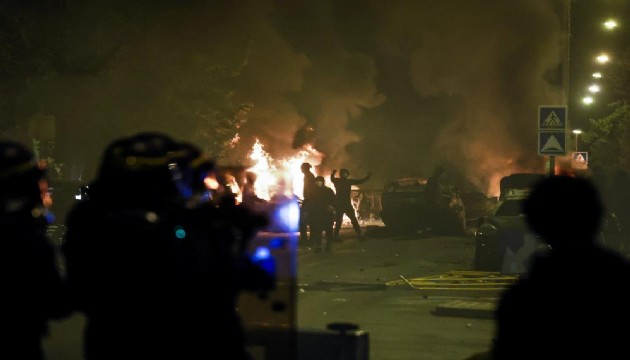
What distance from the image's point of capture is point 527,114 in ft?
113

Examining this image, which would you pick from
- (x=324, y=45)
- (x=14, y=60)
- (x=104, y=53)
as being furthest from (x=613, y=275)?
(x=324, y=45)

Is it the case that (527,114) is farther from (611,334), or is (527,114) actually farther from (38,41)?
(611,334)

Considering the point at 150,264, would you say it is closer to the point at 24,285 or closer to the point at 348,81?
the point at 24,285

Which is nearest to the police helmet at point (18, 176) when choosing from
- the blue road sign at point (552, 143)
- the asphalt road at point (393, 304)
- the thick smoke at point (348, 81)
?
the asphalt road at point (393, 304)

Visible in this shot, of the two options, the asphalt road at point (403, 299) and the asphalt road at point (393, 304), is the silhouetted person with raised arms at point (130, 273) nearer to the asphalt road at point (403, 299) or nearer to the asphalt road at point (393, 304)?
the asphalt road at point (393, 304)

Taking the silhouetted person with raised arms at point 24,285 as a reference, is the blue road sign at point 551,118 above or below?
above

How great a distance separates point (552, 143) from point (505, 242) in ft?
5.09

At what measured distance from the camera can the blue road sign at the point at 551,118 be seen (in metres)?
14.6

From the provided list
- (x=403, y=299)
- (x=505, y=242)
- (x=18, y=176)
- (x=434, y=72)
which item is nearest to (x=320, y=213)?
(x=505, y=242)

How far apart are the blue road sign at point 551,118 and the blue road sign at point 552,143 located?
0.30 ft

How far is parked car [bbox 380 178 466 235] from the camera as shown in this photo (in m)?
24.9

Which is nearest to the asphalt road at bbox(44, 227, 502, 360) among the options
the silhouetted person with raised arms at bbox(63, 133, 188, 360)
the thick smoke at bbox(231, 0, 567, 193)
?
the silhouetted person with raised arms at bbox(63, 133, 188, 360)

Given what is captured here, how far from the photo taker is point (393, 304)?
1182cm

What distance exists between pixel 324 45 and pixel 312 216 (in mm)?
15890
